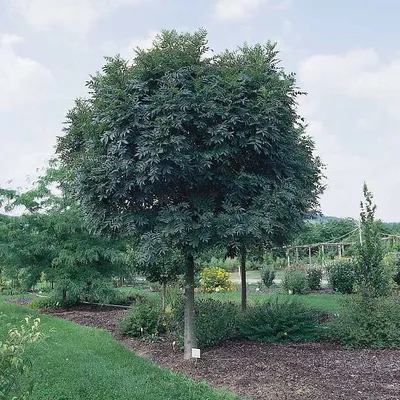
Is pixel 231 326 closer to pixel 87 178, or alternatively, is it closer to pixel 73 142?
pixel 87 178

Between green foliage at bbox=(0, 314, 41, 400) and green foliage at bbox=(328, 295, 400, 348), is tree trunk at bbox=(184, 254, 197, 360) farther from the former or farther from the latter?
green foliage at bbox=(0, 314, 41, 400)

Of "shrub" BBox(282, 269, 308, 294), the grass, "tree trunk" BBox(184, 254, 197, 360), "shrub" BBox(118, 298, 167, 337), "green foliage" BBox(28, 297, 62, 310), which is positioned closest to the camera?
the grass

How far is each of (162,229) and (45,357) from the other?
8.13 ft

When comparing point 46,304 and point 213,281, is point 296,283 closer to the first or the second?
point 213,281

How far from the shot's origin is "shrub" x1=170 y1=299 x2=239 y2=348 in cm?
859

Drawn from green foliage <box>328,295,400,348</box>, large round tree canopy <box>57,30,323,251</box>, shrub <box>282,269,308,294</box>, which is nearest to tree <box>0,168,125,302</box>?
large round tree canopy <box>57,30,323,251</box>

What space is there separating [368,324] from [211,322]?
2.58 meters

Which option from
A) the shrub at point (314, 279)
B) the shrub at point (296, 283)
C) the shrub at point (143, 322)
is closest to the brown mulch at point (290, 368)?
the shrub at point (143, 322)

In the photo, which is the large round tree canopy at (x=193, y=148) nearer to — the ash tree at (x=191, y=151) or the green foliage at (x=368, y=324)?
the ash tree at (x=191, y=151)

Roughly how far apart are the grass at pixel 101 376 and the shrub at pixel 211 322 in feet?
3.80

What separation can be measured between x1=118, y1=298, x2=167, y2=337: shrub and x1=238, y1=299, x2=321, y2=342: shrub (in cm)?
160

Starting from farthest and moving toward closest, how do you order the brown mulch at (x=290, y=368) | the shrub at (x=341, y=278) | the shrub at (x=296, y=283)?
the shrub at (x=296, y=283), the shrub at (x=341, y=278), the brown mulch at (x=290, y=368)

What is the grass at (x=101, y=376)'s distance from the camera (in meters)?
5.61

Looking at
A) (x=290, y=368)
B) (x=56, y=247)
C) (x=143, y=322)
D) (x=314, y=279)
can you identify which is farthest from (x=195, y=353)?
(x=314, y=279)
